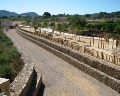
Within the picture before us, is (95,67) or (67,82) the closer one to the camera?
(67,82)

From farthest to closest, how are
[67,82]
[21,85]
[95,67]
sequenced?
[95,67]
[67,82]
[21,85]

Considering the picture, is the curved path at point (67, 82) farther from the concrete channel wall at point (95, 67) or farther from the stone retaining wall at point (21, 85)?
the stone retaining wall at point (21, 85)

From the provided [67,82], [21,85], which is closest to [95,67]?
[67,82]

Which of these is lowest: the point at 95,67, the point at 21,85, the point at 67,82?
the point at 67,82

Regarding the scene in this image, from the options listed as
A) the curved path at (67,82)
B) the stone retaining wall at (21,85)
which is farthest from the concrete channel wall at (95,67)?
the stone retaining wall at (21,85)

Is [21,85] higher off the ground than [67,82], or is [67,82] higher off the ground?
[21,85]

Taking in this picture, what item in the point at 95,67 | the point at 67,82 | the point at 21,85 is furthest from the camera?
the point at 95,67

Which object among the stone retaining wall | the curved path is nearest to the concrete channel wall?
the curved path

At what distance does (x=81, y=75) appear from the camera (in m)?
21.0

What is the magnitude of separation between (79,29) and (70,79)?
36.9m

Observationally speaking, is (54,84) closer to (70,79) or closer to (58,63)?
(70,79)

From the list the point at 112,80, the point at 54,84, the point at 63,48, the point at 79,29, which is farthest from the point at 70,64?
the point at 79,29

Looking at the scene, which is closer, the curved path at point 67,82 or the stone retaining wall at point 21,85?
the stone retaining wall at point 21,85

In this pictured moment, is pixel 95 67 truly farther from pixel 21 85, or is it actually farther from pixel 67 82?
pixel 21 85
